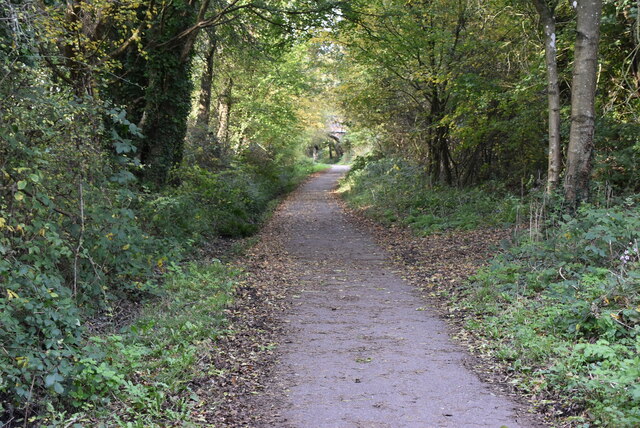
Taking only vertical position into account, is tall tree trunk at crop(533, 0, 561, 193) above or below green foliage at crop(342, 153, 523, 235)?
above

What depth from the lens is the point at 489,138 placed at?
17.1 meters

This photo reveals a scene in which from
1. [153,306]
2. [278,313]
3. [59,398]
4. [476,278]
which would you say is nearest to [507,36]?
[476,278]

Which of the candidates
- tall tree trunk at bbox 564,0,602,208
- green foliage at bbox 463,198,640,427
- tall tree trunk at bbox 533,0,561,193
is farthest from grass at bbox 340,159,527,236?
green foliage at bbox 463,198,640,427

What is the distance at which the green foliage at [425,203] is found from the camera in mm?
13438

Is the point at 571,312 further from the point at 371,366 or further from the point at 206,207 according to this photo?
the point at 206,207

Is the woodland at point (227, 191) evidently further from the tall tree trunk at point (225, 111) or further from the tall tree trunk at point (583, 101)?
the tall tree trunk at point (225, 111)

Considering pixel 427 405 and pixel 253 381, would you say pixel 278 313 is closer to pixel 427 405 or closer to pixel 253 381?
pixel 253 381

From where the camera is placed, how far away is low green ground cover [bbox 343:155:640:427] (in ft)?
13.7

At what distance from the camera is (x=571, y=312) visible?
5512 millimetres

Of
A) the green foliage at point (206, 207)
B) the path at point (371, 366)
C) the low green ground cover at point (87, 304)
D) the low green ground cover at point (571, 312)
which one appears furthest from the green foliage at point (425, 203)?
the low green ground cover at point (87, 304)

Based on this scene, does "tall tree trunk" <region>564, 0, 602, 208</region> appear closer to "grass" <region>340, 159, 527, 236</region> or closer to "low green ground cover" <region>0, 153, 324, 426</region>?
"grass" <region>340, 159, 527, 236</region>

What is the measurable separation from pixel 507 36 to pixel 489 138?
145 inches

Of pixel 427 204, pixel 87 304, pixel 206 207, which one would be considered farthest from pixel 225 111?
pixel 87 304

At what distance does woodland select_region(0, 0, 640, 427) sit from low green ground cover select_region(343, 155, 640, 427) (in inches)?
1.2
